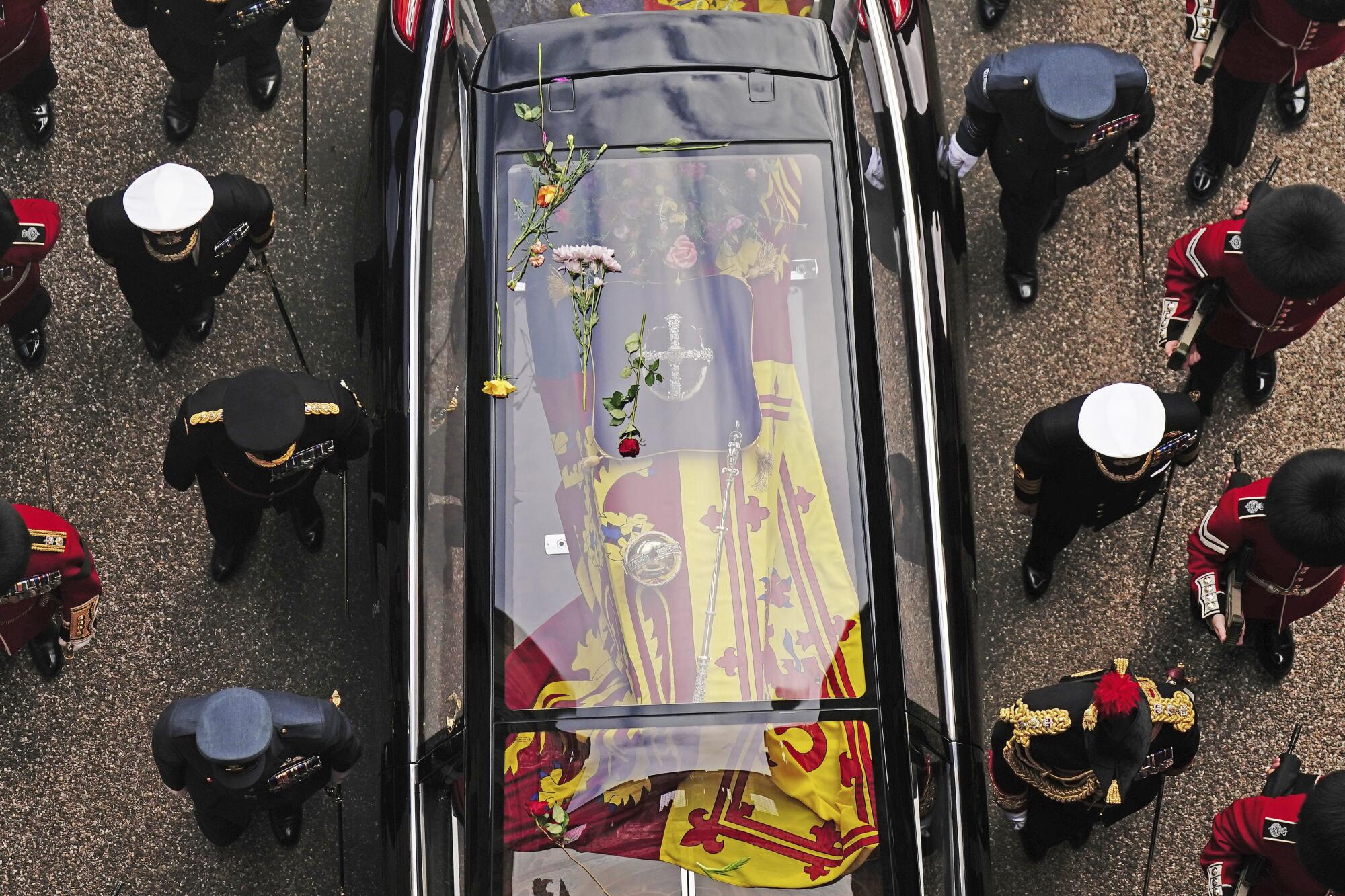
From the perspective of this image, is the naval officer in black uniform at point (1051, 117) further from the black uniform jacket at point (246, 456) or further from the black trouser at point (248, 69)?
the black trouser at point (248, 69)

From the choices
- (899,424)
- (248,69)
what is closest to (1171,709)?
(899,424)

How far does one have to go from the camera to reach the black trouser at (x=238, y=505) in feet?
13.0

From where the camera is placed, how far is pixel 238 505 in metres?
4.05

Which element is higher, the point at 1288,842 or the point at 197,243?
the point at 197,243

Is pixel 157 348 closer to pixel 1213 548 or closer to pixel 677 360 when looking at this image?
pixel 677 360

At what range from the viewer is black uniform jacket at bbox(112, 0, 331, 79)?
4273 mm

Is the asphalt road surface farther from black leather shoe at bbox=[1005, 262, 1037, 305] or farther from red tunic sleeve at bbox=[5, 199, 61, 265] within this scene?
red tunic sleeve at bbox=[5, 199, 61, 265]

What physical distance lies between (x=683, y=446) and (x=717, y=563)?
315mm

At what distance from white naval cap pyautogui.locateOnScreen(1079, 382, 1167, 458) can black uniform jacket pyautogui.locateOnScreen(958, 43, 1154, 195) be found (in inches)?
31.8

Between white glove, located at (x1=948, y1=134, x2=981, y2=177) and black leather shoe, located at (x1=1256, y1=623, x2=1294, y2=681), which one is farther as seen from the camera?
black leather shoe, located at (x1=1256, y1=623, x2=1294, y2=681)

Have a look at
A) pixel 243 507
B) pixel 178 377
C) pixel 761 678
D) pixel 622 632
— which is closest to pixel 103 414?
pixel 178 377

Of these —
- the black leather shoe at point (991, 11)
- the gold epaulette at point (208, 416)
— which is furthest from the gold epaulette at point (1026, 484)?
the gold epaulette at point (208, 416)

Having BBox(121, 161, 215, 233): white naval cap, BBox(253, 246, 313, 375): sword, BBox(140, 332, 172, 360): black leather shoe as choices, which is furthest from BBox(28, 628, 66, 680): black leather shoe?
BBox(121, 161, 215, 233): white naval cap

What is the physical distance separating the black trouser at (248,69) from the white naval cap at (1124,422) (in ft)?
9.59
